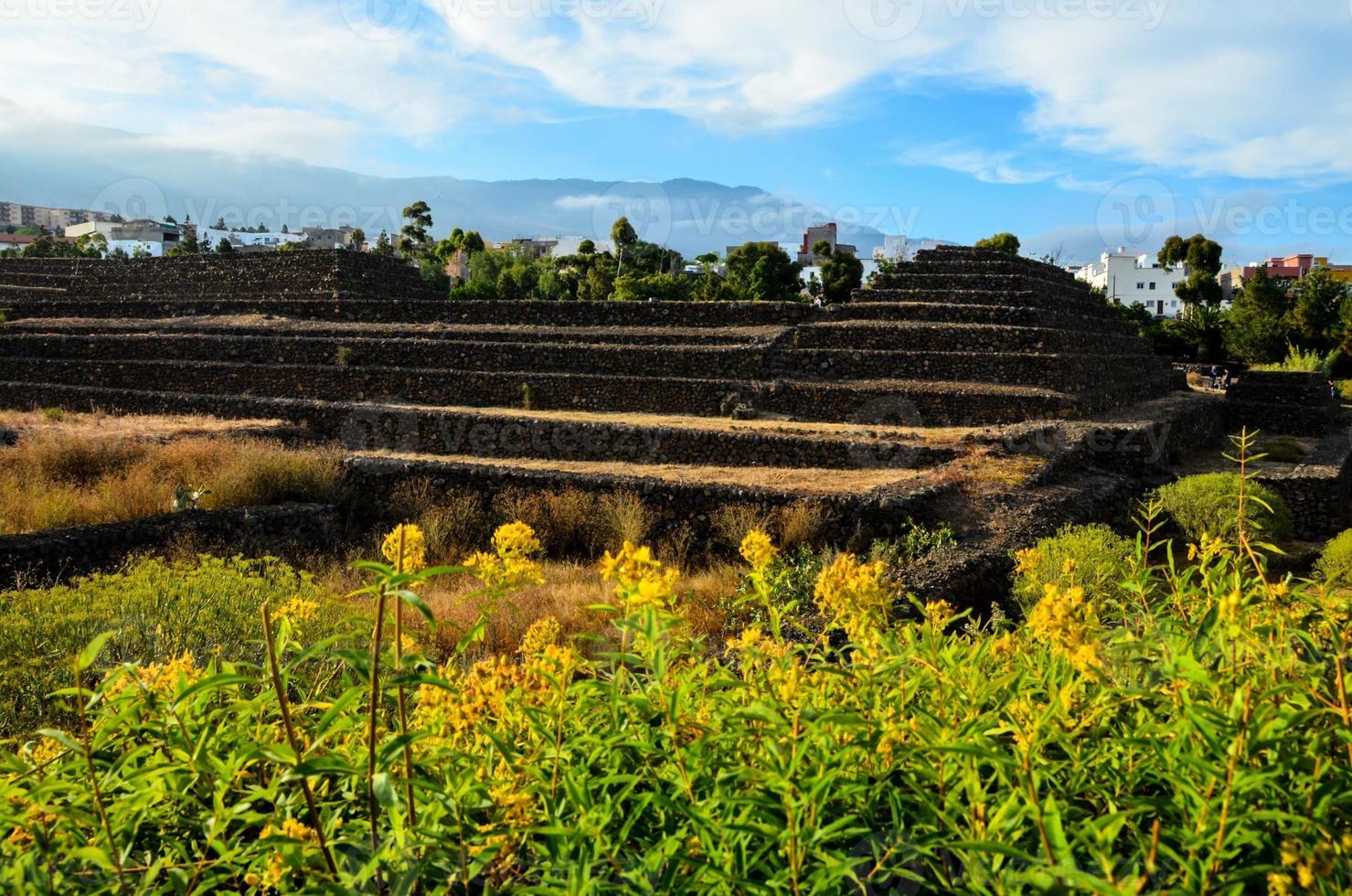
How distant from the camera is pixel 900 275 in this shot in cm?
2253

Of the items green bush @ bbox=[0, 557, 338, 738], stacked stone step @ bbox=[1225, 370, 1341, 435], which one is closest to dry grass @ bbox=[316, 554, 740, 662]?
green bush @ bbox=[0, 557, 338, 738]

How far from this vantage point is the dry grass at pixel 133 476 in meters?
10.9

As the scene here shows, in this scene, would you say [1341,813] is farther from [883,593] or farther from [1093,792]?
[883,593]

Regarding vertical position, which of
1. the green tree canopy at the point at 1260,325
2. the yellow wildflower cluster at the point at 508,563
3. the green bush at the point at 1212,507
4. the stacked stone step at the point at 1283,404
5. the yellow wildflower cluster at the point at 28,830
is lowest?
the green bush at the point at 1212,507

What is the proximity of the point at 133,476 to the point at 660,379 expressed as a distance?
10453mm

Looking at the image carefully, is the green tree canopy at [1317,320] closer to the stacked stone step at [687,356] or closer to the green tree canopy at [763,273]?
the stacked stone step at [687,356]

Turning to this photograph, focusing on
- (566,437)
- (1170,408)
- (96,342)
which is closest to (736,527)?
(566,437)

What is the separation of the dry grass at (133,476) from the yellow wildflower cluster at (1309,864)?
12.0 m

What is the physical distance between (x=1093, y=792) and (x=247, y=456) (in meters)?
13.0

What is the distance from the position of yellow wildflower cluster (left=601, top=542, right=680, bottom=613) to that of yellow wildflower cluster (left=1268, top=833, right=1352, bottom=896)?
3.96ft

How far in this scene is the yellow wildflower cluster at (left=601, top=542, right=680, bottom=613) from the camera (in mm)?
2053

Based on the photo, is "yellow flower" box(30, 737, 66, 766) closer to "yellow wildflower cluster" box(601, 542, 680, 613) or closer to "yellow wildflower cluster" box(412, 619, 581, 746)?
"yellow wildflower cluster" box(412, 619, 581, 746)

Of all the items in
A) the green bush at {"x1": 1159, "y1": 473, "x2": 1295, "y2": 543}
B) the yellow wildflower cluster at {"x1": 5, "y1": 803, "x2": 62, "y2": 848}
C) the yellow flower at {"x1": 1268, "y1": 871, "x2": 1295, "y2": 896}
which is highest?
the yellow flower at {"x1": 1268, "y1": 871, "x2": 1295, "y2": 896}

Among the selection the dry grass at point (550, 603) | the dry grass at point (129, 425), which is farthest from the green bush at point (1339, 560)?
the dry grass at point (129, 425)
